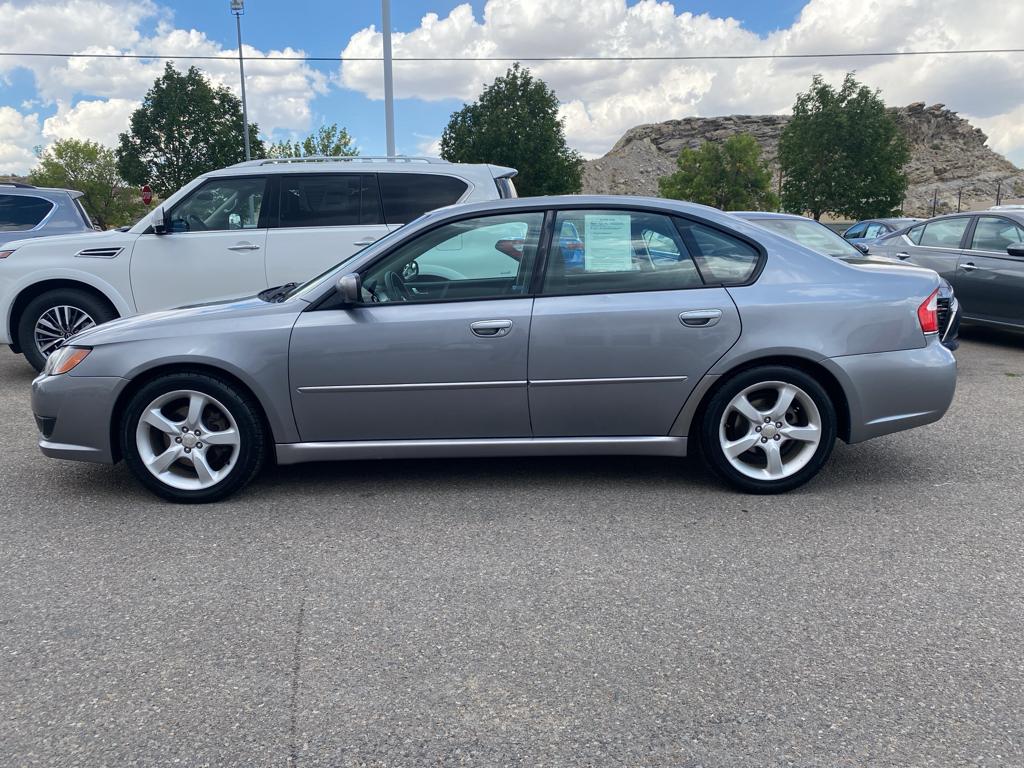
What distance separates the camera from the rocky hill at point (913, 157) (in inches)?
3570

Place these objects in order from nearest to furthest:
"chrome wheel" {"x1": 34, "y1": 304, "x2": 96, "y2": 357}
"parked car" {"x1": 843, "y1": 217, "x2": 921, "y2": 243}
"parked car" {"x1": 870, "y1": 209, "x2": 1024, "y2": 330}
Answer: "chrome wheel" {"x1": 34, "y1": 304, "x2": 96, "y2": 357}, "parked car" {"x1": 870, "y1": 209, "x2": 1024, "y2": 330}, "parked car" {"x1": 843, "y1": 217, "x2": 921, "y2": 243}

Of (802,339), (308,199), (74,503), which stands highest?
(308,199)

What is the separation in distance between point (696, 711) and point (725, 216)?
2829mm

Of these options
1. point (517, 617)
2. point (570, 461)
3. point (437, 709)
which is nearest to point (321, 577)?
point (517, 617)

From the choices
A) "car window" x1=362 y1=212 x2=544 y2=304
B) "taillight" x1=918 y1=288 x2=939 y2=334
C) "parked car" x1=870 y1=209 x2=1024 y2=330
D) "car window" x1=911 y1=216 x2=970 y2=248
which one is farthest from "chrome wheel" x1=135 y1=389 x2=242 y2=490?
"car window" x1=911 y1=216 x2=970 y2=248

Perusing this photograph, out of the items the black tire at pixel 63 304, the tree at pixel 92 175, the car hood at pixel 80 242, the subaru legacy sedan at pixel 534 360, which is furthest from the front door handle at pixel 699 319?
the tree at pixel 92 175

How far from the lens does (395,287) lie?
4.42m

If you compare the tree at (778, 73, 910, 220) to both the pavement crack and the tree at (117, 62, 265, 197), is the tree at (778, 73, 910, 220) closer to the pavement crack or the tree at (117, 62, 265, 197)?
the tree at (117, 62, 265, 197)

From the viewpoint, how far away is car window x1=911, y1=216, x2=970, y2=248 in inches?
385

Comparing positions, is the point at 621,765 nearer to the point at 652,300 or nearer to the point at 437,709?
the point at 437,709

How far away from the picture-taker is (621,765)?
2289 mm

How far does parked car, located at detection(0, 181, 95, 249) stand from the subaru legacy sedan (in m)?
6.76

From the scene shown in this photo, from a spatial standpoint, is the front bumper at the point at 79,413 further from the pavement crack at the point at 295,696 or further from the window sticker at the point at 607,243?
the window sticker at the point at 607,243

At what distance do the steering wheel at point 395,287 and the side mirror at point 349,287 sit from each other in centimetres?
18
